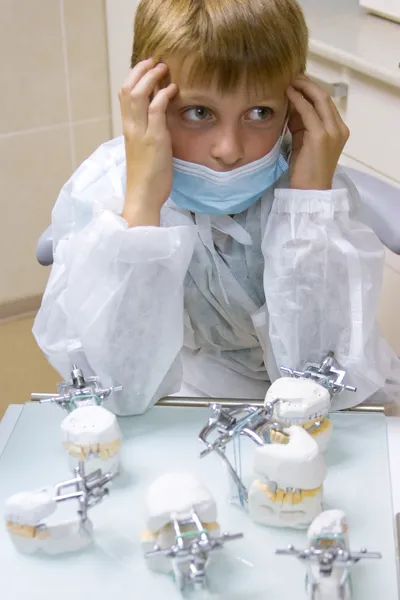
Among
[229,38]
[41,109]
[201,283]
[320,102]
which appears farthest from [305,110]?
[41,109]

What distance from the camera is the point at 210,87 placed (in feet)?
2.61

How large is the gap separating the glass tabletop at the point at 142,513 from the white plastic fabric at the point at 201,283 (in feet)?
0.19

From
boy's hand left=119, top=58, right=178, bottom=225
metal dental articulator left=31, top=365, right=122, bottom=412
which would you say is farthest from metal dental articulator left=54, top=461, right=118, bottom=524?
boy's hand left=119, top=58, right=178, bottom=225

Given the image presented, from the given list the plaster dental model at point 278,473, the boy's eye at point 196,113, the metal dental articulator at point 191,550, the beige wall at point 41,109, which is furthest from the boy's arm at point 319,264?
the beige wall at point 41,109

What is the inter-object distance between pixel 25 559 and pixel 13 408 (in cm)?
22

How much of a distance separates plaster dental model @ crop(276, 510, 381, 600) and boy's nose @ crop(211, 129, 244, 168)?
1.32 feet

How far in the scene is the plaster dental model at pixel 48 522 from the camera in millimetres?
617

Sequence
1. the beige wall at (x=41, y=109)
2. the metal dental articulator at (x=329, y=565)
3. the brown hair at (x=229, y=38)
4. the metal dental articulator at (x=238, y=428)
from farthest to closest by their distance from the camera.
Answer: the beige wall at (x=41, y=109) → the brown hair at (x=229, y=38) → the metal dental articulator at (x=238, y=428) → the metal dental articulator at (x=329, y=565)

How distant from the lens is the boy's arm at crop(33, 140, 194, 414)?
31.5 inches

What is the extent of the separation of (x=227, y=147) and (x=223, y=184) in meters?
0.05

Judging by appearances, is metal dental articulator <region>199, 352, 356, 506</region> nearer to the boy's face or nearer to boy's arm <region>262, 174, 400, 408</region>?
boy's arm <region>262, 174, 400, 408</region>

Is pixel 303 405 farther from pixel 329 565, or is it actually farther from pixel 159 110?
pixel 159 110

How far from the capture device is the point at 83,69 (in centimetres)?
177

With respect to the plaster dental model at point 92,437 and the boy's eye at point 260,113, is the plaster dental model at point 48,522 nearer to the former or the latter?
the plaster dental model at point 92,437
